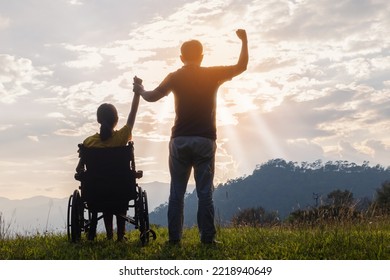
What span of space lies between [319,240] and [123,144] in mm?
3039

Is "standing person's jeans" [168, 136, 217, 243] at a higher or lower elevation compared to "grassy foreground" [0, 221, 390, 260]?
higher

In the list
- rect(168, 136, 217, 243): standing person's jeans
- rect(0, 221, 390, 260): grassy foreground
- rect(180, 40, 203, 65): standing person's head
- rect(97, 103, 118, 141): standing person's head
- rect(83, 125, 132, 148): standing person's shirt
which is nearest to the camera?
rect(0, 221, 390, 260): grassy foreground

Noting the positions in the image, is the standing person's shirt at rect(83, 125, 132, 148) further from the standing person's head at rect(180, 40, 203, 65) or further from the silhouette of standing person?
the standing person's head at rect(180, 40, 203, 65)

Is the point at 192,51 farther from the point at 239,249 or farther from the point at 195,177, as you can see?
the point at 239,249

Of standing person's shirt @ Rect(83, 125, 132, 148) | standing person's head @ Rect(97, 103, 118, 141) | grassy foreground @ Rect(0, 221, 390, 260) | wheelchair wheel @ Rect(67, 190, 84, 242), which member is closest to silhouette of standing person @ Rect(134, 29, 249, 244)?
grassy foreground @ Rect(0, 221, 390, 260)

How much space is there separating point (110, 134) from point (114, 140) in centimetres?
11

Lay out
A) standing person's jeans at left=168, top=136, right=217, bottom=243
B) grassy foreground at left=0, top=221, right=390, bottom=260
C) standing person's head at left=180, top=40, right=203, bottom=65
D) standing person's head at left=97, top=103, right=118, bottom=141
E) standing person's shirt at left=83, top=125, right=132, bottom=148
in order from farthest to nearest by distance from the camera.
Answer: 1. standing person's shirt at left=83, top=125, right=132, bottom=148
2. standing person's head at left=97, top=103, right=118, bottom=141
3. standing person's head at left=180, top=40, right=203, bottom=65
4. standing person's jeans at left=168, top=136, right=217, bottom=243
5. grassy foreground at left=0, top=221, right=390, bottom=260

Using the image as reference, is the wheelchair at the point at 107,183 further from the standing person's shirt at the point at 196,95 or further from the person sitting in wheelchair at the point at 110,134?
the standing person's shirt at the point at 196,95

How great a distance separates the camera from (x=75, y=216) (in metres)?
7.11

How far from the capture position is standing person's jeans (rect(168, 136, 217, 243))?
251 inches
